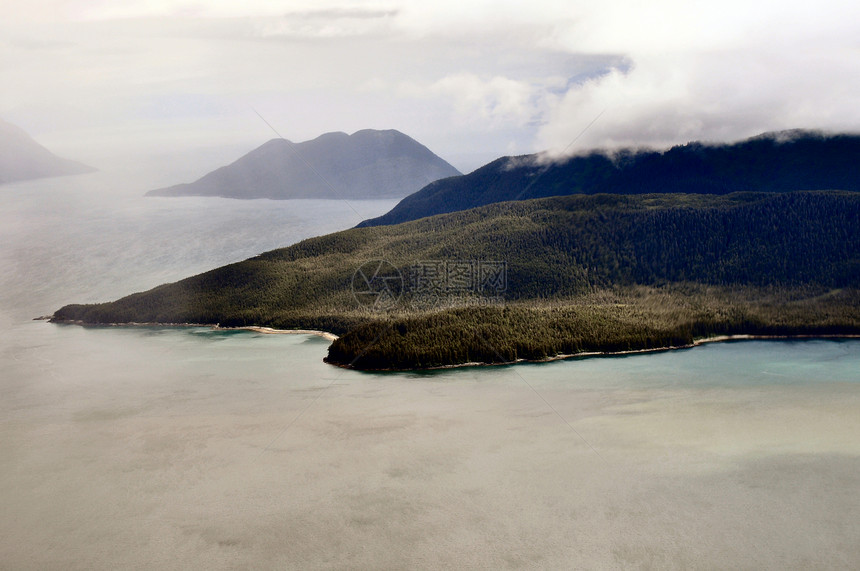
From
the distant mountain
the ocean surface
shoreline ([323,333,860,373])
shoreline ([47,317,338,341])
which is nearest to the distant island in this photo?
shoreline ([323,333,860,373])

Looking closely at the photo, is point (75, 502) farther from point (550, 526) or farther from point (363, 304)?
point (363, 304)

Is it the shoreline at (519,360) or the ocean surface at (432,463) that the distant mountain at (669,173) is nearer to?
the shoreline at (519,360)

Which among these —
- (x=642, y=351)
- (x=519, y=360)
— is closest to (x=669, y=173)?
(x=642, y=351)

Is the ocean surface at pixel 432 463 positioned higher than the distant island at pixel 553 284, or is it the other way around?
the distant island at pixel 553 284

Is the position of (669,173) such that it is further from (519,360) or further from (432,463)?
(432,463)

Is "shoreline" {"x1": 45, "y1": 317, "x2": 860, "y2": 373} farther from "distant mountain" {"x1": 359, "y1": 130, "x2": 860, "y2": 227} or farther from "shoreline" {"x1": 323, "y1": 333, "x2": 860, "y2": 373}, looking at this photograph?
"distant mountain" {"x1": 359, "y1": 130, "x2": 860, "y2": 227}

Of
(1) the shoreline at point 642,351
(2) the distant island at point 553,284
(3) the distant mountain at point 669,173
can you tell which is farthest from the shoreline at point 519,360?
(3) the distant mountain at point 669,173
